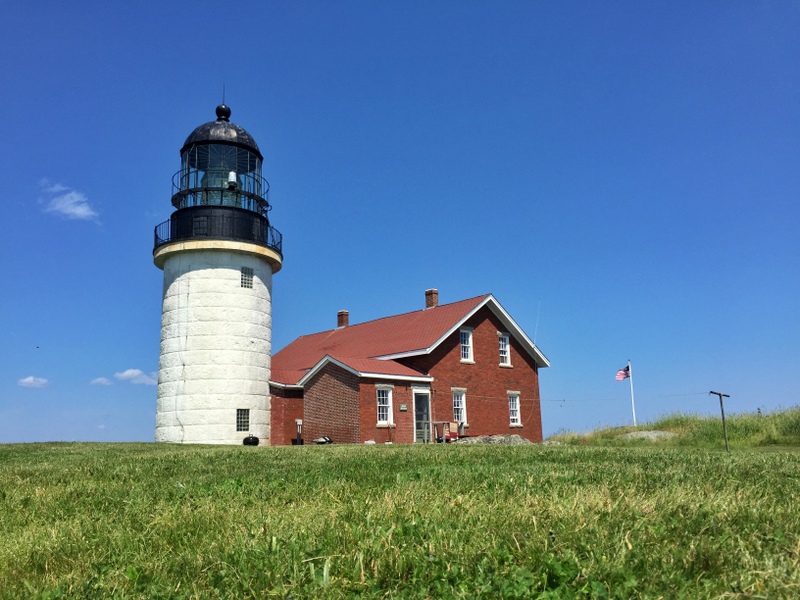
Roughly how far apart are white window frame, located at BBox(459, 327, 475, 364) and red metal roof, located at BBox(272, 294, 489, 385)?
965 mm

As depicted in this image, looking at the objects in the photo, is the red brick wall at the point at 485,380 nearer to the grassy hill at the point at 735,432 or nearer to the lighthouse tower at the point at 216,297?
the grassy hill at the point at 735,432

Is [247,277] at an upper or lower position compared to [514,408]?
upper

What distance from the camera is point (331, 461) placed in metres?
10.1

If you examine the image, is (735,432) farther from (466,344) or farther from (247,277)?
(247,277)

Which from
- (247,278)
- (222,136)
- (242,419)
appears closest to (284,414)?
(242,419)

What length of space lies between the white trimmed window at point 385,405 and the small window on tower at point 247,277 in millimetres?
7066

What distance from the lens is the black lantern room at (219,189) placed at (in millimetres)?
26625

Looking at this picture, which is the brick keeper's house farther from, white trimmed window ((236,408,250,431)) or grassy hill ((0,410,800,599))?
grassy hill ((0,410,800,599))

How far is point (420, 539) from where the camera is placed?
12.7 feet

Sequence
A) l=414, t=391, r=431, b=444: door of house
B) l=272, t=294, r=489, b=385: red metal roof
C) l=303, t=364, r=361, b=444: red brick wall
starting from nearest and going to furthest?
l=303, t=364, r=361, b=444: red brick wall
l=414, t=391, r=431, b=444: door of house
l=272, t=294, r=489, b=385: red metal roof

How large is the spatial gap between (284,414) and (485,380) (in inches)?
388

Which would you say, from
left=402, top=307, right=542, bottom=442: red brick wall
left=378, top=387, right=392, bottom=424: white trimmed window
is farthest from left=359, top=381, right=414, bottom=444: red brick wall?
left=402, top=307, right=542, bottom=442: red brick wall

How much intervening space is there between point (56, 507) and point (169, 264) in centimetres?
2262

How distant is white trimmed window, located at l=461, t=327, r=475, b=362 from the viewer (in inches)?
1253
